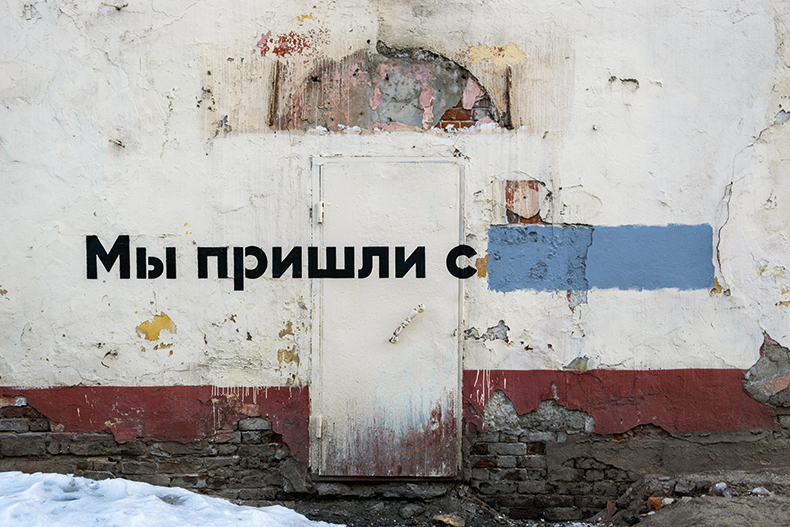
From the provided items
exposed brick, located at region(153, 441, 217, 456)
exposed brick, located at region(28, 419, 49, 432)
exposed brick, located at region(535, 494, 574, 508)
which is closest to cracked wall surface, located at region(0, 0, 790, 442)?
exposed brick, located at region(28, 419, 49, 432)

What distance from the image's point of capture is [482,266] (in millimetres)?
3248

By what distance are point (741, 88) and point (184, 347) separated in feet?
11.4

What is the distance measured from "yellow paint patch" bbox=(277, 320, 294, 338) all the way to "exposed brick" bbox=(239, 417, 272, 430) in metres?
0.49

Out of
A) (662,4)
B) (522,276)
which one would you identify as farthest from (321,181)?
(662,4)

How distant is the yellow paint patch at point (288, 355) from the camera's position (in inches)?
128

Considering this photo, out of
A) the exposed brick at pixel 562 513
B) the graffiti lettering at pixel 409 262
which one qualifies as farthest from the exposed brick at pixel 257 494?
the exposed brick at pixel 562 513

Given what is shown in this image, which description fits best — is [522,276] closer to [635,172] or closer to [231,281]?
[635,172]

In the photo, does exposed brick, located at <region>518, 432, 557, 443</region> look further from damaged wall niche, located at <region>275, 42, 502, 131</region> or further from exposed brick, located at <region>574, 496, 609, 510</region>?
damaged wall niche, located at <region>275, 42, 502, 131</region>

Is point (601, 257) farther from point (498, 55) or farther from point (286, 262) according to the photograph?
point (286, 262)

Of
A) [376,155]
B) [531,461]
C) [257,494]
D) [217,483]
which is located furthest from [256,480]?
[376,155]

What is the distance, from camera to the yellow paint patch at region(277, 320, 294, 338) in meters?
3.26

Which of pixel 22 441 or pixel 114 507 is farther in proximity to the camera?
pixel 22 441

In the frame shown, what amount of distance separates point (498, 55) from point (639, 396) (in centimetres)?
209

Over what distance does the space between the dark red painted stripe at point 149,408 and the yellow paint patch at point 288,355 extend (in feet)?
0.54
